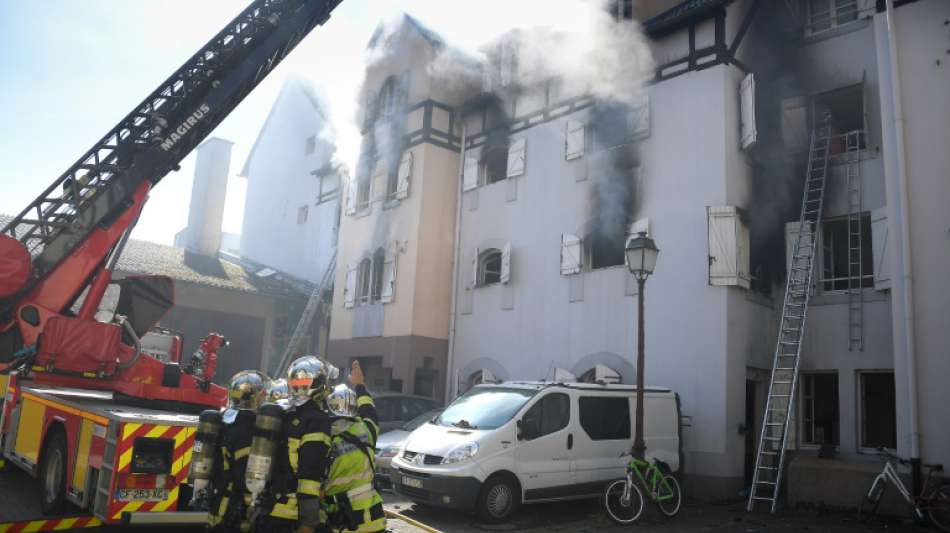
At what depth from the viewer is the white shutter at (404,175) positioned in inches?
715

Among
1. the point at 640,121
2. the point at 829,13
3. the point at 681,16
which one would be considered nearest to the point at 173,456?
the point at 640,121

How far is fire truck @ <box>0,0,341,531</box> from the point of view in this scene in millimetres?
7398

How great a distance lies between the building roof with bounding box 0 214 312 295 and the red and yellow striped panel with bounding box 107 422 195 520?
1474 cm

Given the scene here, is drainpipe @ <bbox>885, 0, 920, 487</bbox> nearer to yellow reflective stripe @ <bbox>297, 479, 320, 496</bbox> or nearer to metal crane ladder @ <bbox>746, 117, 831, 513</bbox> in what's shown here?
metal crane ladder @ <bbox>746, 117, 831, 513</bbox>

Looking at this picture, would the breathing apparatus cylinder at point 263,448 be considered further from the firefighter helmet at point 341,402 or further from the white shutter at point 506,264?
the white shutter at point 506,264

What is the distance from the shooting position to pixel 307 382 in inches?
175

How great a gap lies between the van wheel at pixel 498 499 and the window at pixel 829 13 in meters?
10.6

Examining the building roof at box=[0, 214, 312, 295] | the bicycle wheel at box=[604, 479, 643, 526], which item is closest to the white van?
the bicycle wheel at box=[604, 479, 643, 526]

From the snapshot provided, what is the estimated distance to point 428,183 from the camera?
17.9 meters

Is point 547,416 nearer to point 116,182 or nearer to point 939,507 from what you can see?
point 939,507

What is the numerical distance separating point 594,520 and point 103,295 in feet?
23.5

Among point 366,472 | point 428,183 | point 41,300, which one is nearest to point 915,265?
point 366,472

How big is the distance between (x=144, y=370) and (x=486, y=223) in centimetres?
941

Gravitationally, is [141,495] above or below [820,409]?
below
